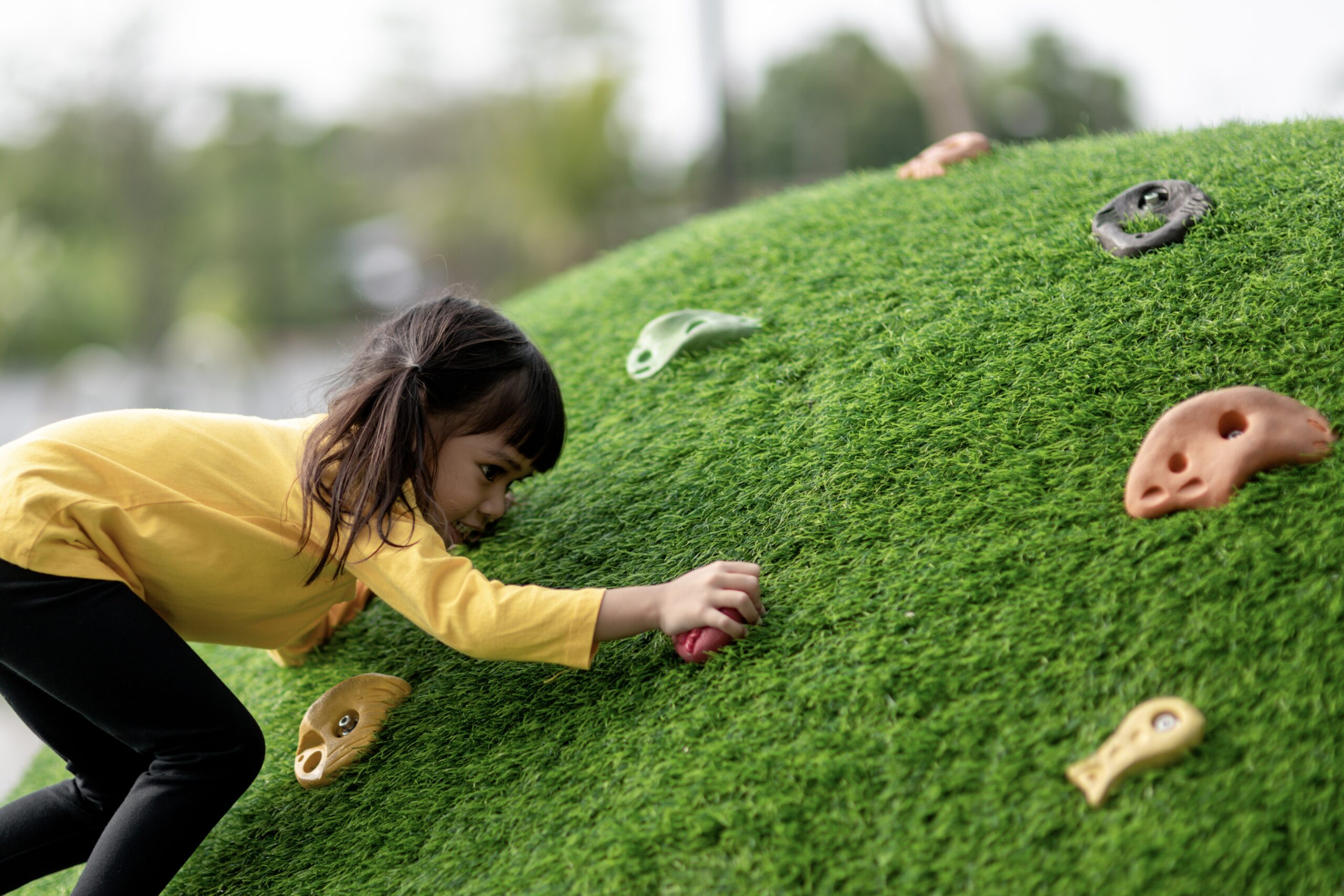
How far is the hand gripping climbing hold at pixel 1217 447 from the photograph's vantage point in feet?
4.40

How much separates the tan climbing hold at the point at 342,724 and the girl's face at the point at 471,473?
30 cm

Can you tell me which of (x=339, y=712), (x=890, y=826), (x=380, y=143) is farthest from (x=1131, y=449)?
(x=380, y=143)

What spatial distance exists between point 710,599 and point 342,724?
0.69 m

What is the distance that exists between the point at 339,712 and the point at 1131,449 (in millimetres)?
1327

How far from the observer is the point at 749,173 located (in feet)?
36.3

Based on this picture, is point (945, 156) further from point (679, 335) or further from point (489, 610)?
point (489, 610)

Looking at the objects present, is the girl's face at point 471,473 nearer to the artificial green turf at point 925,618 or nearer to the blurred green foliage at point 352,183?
the artificial green turf at point 925,618

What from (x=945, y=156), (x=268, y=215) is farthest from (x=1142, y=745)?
(x=268, y=215)

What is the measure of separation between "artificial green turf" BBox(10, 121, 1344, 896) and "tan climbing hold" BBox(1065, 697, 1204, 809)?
0.7 inches

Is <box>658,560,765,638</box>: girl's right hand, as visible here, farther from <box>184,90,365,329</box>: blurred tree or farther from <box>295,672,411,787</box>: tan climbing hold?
<box>184,90,365,329</box>: blurred tree

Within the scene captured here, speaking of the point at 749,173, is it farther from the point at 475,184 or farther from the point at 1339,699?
the point at 1339,699

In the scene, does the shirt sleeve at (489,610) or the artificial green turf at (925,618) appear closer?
the artificial green turf at (925,618)

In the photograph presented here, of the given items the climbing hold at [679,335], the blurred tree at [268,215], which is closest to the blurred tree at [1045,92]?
the climbing hold at [679,335]

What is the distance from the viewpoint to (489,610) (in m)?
1.35
